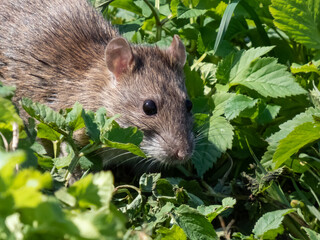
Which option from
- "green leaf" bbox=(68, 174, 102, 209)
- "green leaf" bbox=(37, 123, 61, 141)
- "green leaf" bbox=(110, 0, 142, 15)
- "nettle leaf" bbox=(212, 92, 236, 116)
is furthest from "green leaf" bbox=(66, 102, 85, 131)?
"green leaf" bbox=(110, 0, 142, 15)

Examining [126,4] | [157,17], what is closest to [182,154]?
[157,17]

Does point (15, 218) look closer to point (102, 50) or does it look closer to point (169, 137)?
point (169, 137)

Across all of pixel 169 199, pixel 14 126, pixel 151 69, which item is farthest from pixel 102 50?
pixel 14 126

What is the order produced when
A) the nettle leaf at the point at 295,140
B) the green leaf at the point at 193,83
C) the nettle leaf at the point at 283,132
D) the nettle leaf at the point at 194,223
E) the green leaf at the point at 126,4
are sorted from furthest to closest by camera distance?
the green leaf at the point at 126,4, the green leaf at the point at 193,83, the nettle leaf at the point at 283,132, the nettle leaf at the point at 295,140, the nettle leaf at the point at 194,223

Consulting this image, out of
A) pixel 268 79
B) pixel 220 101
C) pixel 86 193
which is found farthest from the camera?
pixel 220 101

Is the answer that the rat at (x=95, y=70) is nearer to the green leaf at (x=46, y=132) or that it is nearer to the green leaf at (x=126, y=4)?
the green leaf at (x=126, y=4)

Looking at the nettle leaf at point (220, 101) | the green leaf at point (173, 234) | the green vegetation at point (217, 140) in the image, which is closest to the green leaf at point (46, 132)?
the green vegetation at point (217, 140)

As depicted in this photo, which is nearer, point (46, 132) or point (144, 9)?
point (46, 132)

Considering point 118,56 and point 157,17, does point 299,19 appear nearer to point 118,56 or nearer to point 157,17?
point 157,17
